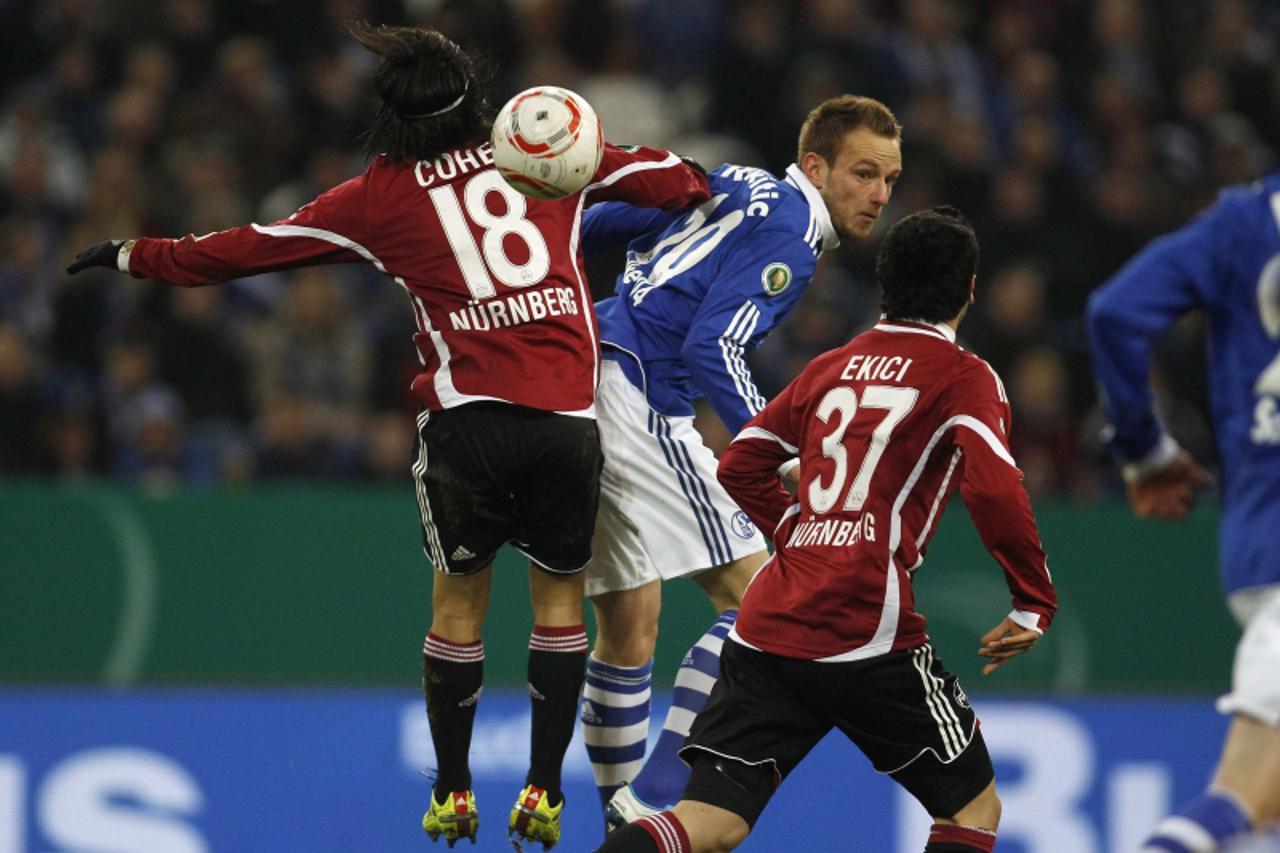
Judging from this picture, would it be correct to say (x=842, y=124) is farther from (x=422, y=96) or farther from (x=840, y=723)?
(x=840, y=723)

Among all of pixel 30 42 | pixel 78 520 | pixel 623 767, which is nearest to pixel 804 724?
pixel 623 767

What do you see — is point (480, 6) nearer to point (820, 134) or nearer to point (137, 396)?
point (137, 396)

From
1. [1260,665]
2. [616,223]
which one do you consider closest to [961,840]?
[1260,665]

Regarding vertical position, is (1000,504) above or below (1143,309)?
below

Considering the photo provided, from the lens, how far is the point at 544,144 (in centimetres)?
461

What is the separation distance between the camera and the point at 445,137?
15.8ft

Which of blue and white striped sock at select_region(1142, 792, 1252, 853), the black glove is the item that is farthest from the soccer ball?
blue and white striped sock at select_region(1142, 792, 1252, 853)

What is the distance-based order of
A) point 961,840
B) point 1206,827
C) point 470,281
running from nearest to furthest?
1. point 1206,827
2. point 961,840
3. point 470,281

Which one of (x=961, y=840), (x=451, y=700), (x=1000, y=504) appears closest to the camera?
(x=1000, y=504)

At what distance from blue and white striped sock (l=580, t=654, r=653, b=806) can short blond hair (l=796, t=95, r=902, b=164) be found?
1517mm

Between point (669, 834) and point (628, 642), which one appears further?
point (628, 642)

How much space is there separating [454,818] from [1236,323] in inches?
92.0

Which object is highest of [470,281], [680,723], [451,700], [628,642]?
[470,281]

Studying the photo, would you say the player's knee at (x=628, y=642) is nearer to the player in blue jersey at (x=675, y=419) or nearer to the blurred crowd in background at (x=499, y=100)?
the player in blue jersey at (x=675, y=419)
